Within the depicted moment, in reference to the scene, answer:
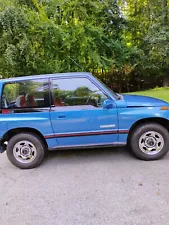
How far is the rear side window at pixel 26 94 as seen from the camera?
3.53 metres

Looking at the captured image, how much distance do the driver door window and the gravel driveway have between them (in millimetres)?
1121

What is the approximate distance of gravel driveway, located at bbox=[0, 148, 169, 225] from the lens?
230cm

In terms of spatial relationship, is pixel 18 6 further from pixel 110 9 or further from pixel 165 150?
pixel 165 150

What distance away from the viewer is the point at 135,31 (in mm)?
13344

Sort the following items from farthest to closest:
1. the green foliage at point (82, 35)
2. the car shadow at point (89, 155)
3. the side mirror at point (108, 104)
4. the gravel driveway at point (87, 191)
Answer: the green foliage at point (82, 35)
the car shadow at point (89, 155)
the side mirror at point (108, 104)
the gravel driveway at point (87, 191)

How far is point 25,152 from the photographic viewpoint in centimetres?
363

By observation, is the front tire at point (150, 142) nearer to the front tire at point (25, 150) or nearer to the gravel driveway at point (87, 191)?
the gravel driveway at point (87, 191)

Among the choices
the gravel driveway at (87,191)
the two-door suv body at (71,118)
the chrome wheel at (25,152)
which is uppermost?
the two-door suv body at (71,118)

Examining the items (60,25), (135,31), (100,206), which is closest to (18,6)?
(60,25)

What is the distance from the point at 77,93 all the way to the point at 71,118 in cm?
46

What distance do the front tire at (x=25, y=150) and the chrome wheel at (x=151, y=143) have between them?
1.81 meters

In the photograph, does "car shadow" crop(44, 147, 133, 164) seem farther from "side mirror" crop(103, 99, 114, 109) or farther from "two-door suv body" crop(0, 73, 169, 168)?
"side mirror" crop(103, 99, 114, 109)

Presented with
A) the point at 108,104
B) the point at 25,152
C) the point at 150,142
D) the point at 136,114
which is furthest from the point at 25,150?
the point at 150,142

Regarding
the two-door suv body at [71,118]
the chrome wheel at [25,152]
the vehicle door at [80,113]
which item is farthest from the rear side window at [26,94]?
the chrome wheel at [25,152]
